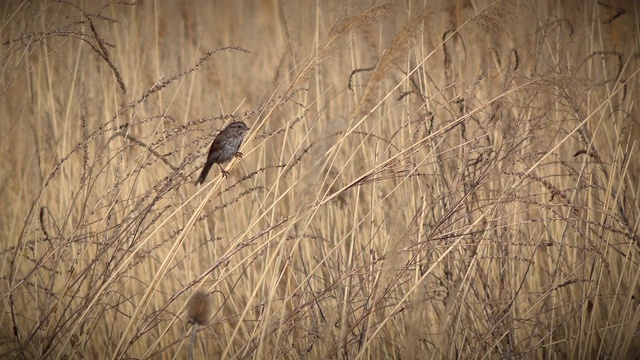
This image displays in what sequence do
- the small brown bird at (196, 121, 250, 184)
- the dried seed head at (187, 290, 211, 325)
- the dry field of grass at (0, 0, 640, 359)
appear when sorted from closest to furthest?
the dried seed head at (187, 290, 211, 325) < the dry field of grass at (0, 0, 640, 359) < the small brown bird at (196, 121, 250, 184)

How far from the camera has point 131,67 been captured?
10.6 feet

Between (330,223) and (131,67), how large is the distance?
48.8 inches

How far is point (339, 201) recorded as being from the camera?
2.98 meters

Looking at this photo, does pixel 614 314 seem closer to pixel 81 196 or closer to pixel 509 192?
pixel 509 192

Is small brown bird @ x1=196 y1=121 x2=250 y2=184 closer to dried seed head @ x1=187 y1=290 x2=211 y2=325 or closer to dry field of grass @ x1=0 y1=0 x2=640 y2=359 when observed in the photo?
dry field of grass @ x1=0 y1=0 x2=640 y2=359

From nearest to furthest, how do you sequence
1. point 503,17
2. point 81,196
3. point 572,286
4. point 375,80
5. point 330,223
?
point 375,80, point 503,17, point 572,286, point 330,223, point 81,196

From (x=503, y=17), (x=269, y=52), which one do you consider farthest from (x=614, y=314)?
(x=269, y=52)

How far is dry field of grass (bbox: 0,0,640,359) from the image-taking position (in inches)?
75.7

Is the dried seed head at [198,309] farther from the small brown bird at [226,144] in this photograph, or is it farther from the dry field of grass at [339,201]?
the small brown bird at [226,144]

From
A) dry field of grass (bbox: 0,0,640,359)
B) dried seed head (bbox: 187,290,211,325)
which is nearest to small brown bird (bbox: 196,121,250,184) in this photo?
dry field of grass (bbox: 0,0,640,359)

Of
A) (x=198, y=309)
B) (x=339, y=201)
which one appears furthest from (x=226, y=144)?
(x=198, y=309)

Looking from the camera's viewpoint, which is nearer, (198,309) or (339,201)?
(198,309)

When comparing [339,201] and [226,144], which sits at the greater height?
[226,144]

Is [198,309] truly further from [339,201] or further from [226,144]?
[226,144]
